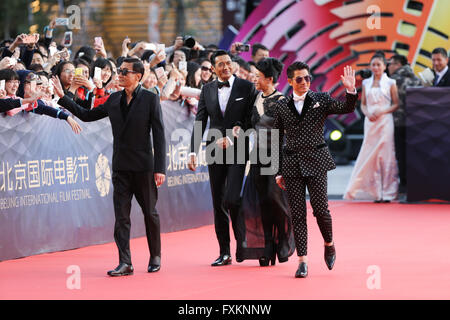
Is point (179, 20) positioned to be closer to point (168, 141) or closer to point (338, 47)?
point (338, 47)

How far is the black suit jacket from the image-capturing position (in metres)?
7.93

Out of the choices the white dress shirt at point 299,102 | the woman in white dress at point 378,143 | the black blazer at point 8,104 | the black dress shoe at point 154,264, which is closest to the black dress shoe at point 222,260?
the black dress shoe at point 154,264

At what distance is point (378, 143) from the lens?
46.3ft

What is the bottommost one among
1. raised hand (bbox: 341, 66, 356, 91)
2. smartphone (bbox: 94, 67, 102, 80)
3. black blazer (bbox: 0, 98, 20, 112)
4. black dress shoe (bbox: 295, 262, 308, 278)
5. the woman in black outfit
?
black dress shoe (bbox: 295, 262, 308, 278)

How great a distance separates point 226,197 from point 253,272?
779 mm

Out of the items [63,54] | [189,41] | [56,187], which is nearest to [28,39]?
[63,54]

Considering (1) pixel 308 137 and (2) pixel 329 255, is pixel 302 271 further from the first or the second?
(1) pixel 308 137

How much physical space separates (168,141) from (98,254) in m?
2.24

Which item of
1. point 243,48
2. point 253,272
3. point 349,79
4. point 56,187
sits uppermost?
point 243,48

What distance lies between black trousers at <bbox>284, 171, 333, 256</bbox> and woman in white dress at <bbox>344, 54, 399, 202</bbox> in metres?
6.12

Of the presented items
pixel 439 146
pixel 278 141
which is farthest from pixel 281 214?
pixel 439 146

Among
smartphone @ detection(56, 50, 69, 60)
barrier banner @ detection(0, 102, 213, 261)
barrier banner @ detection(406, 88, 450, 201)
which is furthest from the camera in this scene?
barrier banner @ detection(406, 88, 450, 201)

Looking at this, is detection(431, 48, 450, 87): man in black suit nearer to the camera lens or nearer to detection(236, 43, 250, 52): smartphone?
detection(236, 43, 250, 52): smartphone

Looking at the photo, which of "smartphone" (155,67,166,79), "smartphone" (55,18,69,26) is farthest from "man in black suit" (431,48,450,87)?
"smartphone" (55,18,69,26)
